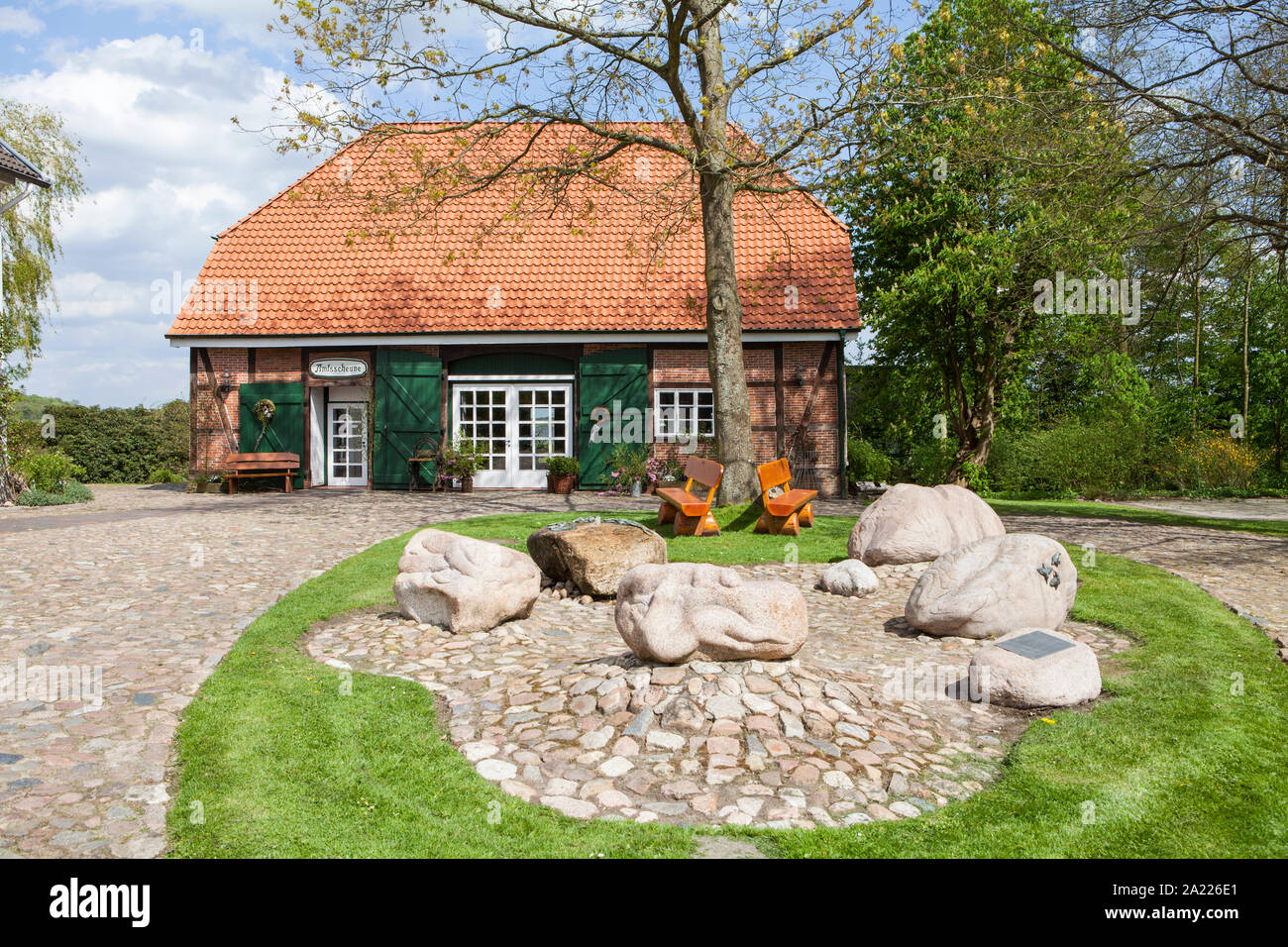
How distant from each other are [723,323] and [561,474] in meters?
6.49

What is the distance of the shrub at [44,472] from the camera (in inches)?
630

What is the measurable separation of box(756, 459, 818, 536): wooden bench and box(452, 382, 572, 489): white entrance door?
765 centimetres

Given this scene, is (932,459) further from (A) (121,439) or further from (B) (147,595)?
(A) (121,439)

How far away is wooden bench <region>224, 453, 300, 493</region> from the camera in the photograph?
17172 millimetres

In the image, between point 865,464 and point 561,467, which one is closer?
point 561,467

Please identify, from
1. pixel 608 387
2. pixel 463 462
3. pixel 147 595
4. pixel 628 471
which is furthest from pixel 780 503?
pixel 463 462

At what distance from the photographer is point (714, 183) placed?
1193 cm

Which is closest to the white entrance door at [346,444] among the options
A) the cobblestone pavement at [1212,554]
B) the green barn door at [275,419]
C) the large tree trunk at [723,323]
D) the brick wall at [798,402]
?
the green barn door at [275,419]

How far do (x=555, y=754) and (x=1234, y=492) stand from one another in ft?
69.3

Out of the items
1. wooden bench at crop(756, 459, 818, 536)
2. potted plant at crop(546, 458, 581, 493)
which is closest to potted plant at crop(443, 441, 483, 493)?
potted plant at crop(546, 458, 581, 493)

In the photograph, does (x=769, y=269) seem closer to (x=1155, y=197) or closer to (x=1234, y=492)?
(x=1155, y=197)

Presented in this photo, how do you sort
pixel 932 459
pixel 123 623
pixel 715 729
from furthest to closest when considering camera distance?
pixel 932 459
pixel 123 623
pixel 715 729

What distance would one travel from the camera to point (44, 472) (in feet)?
53.6

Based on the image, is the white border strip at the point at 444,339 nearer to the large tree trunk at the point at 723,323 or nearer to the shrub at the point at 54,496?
the shrub at the point at 54,496
